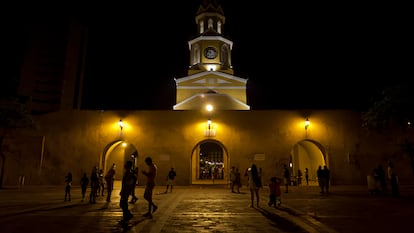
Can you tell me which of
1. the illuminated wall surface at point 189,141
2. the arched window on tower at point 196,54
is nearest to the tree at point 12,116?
the illuminated wall surface at point 189,141

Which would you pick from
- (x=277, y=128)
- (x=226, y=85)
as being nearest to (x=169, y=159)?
(x=277, y=128)

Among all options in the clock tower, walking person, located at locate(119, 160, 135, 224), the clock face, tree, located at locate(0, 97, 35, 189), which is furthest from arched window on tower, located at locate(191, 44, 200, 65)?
walking person, located at locate(119, 160, 135, 224)

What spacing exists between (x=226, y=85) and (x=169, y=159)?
14299 millimetres

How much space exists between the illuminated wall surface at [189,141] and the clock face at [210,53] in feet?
47.9

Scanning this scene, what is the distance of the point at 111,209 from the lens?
1005cm

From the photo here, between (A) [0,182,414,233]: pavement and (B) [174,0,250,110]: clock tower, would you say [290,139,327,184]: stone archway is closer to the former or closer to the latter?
(B) [174,0,250,110]: clock tower

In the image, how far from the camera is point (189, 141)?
2042 centimetres

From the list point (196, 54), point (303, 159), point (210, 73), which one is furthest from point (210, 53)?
point (303, 159)

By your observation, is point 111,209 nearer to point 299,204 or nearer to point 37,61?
point 299,204

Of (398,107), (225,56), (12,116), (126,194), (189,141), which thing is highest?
(225,56)

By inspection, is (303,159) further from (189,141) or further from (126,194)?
(126,194)

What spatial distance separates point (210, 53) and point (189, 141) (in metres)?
16.4

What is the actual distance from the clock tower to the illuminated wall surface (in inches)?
320

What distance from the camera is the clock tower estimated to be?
29.1 m
